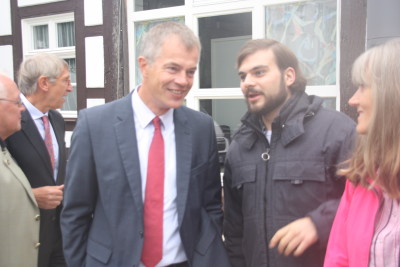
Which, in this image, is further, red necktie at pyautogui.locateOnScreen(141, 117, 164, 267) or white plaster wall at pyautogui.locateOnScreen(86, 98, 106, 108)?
white plaster wall at pyautogui.locateOnScreen(86, 98, 106, 108)

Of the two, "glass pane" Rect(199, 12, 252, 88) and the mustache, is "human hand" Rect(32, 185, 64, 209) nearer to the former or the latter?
the mustache

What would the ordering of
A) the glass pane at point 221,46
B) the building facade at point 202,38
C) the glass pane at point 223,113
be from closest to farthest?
the building facade at point 202,38 → the glass pane at point 221,46 → the glass pane at point 223,113

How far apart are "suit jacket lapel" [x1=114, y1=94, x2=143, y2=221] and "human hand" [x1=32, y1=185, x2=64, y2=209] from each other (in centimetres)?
90

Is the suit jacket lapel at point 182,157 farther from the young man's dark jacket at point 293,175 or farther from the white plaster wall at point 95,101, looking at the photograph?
the white plaster wall at point 95,101

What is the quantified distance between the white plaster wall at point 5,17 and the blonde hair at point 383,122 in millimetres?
5270

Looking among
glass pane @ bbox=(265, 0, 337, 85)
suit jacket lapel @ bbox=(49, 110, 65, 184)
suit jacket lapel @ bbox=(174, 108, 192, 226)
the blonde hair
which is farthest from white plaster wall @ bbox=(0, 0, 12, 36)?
the blonde hair

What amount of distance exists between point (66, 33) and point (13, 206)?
12.5ft

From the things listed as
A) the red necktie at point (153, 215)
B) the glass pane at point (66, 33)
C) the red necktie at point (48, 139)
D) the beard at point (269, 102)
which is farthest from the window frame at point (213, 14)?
the red necktie at point (153, 215)

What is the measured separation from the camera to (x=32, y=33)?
5477 millimetres

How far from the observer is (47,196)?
7.82 feet

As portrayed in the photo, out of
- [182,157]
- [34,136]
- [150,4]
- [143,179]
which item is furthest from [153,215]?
[150,4]

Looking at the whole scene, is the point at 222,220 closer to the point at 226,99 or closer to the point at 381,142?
the point at 381,142

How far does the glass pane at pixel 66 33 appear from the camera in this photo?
17.1 ft

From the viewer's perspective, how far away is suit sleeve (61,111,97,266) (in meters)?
1.72
